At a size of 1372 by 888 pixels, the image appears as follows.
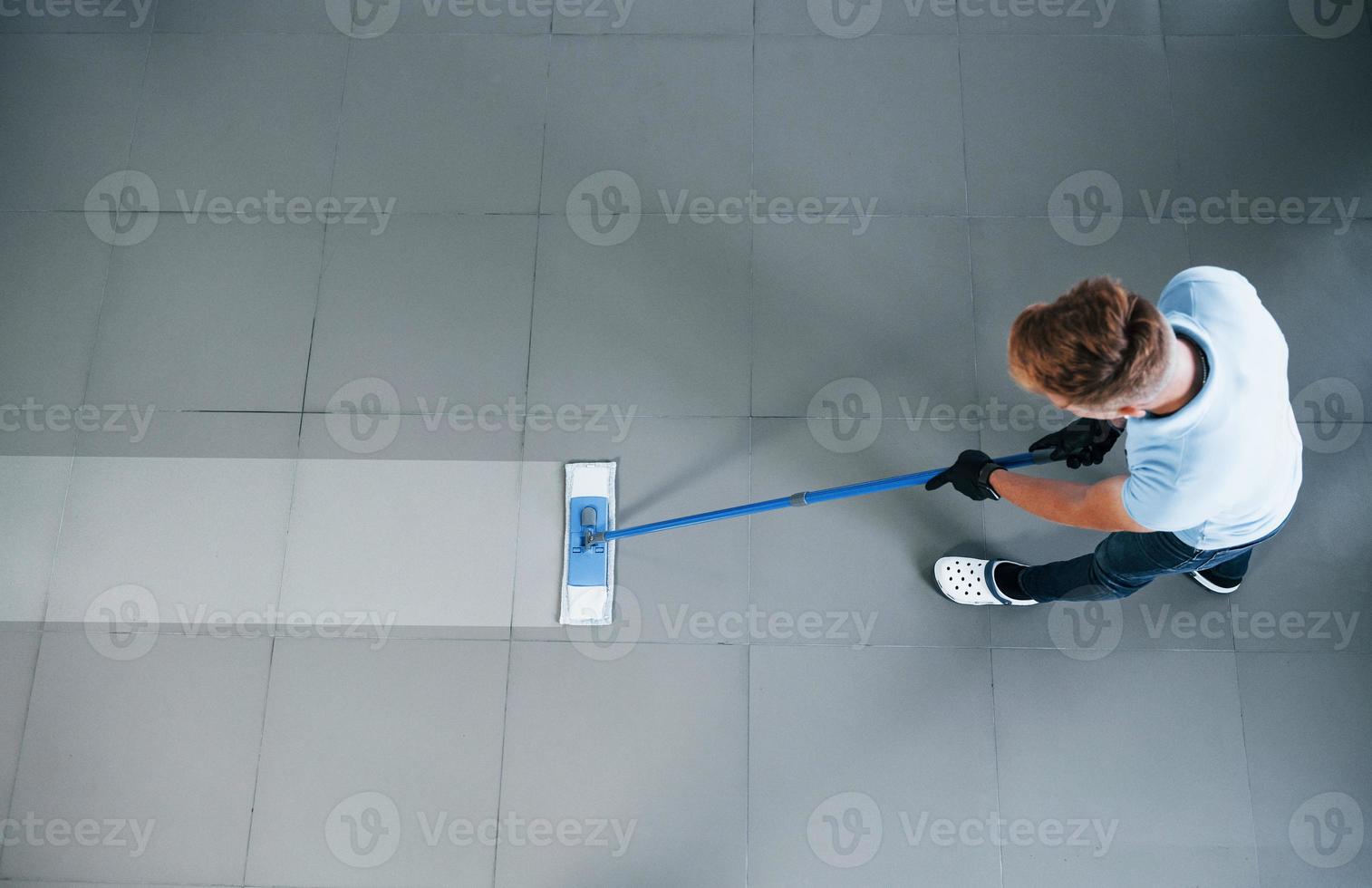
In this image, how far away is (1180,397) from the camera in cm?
130

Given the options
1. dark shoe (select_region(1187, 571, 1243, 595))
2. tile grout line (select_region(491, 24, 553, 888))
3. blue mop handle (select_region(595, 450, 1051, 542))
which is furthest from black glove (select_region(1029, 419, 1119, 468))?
tile grout line (select_region(491, 24, 553, 888))

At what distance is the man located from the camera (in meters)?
1.23

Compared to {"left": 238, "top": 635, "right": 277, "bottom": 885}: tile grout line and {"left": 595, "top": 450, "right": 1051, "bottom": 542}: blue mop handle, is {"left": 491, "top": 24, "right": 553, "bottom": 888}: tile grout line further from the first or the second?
{"left": 238, "top": 635, "right": 277, "bottom": 885}: tile grout line

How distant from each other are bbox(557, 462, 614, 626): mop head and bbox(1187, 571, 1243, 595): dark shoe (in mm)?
1556

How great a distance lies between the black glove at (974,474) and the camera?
71.9 inches

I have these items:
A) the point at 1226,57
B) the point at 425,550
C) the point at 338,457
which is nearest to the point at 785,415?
the point at 425,550

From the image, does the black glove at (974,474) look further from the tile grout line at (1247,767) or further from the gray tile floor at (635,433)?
the tile grout line at (1247,767)

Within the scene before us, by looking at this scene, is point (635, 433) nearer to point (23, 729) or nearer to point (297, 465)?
point (297, 465)

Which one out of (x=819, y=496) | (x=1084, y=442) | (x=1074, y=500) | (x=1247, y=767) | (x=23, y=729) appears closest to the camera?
(x=1074, y=500)

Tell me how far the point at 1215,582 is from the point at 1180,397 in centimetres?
117

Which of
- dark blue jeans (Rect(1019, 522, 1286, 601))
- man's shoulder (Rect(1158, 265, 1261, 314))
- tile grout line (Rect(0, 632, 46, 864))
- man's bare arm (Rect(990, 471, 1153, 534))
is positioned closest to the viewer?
man's shoulder (Rect(1158, 265, 1261, 314))

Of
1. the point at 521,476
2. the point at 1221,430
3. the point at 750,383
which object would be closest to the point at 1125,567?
the point at 1221,430

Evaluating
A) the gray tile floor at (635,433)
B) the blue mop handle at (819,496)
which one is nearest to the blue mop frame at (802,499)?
the blue mop handle at (819,496)

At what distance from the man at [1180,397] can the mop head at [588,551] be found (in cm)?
116
